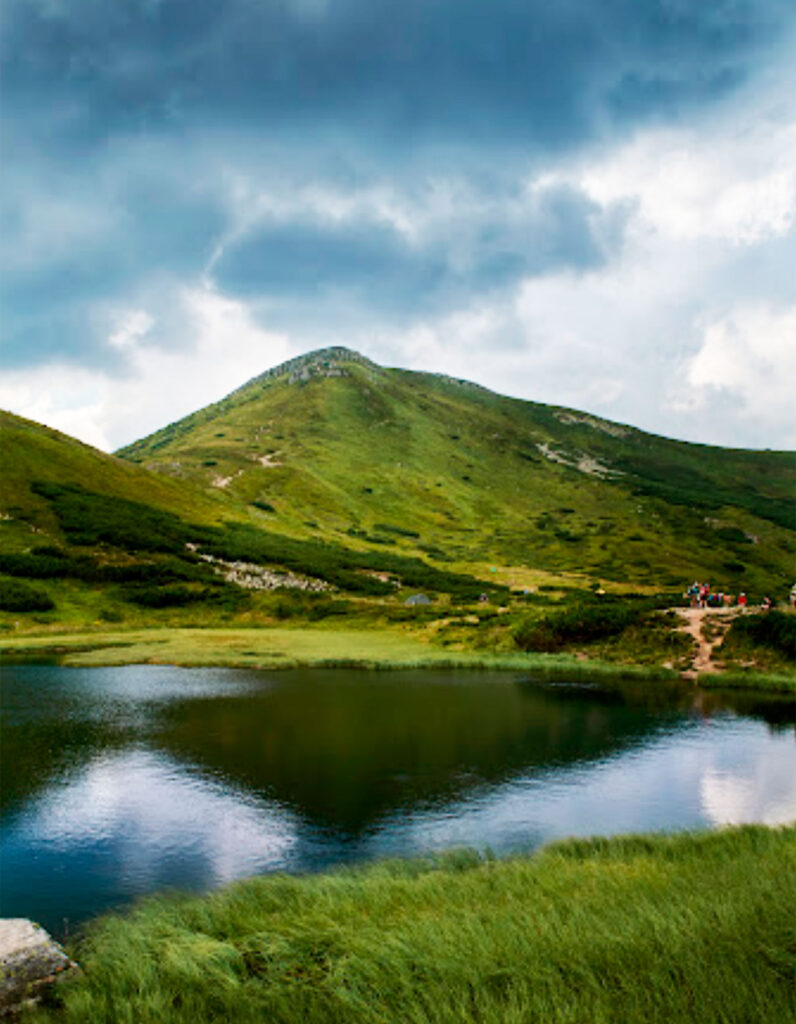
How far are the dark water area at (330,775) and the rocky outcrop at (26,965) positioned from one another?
5006mm

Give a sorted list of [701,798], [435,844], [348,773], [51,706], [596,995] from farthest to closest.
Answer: [51,706] → [348,773] → [701,798] → [435,844] → [596,995]

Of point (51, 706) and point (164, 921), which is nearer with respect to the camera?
point (164, 921)

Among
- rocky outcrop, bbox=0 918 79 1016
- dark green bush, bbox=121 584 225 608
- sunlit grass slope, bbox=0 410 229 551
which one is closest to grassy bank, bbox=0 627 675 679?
dark green bush, bbox=121 584 225 608

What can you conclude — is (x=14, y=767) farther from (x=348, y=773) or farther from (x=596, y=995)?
(x=596, y=995)

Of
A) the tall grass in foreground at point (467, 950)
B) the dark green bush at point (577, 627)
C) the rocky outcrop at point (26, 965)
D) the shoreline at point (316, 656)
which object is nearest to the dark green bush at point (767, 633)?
the shoreline at point (316, 656)

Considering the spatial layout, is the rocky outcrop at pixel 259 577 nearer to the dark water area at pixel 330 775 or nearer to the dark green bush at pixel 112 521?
the dark green bush at pixel 112 521

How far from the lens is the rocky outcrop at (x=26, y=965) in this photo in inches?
408

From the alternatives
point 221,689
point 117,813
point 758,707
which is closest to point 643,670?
point 758,707

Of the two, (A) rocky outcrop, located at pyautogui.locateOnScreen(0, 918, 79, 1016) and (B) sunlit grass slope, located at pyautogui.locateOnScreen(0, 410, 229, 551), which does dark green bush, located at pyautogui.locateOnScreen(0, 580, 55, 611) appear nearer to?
(B) sunlit grass slope, located at pyautogui.locateOnScreen(0, 410, 229, 551)

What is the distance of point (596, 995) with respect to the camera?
28.7 ft

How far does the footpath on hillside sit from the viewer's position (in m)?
52.5

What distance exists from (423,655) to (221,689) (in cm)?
2004

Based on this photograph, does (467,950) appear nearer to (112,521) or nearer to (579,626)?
(579,626)

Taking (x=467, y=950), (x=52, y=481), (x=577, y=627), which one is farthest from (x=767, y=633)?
(x=52, y=481)
